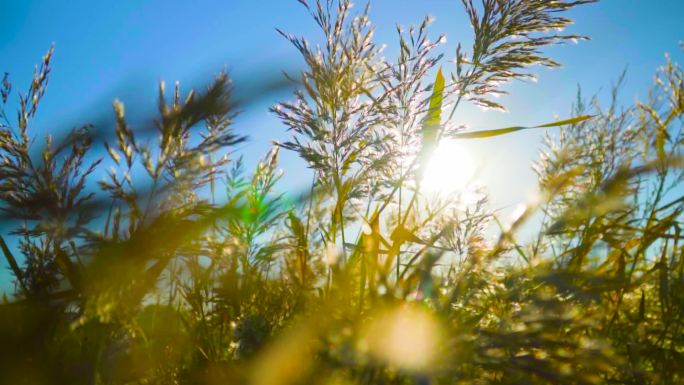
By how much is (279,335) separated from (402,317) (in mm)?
361

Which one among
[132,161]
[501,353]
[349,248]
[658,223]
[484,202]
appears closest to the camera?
[501,353]

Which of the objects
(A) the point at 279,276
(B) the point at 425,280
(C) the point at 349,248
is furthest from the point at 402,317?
(A) the point at 279,276

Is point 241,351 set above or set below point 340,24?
below

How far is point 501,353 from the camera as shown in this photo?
1.11 m

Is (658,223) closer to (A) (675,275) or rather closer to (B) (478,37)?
(A) (675,275)

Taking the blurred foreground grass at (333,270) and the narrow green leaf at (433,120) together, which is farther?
the narrow green leaf at (433,120)

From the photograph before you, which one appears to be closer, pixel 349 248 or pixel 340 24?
pixel 349 248

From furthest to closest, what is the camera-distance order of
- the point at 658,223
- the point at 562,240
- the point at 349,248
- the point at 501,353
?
the point at 562,240 → the point at 658,223 → the point at 349,248 → the point at 501,353

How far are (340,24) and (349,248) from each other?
93cm

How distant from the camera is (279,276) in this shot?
6.15 feet

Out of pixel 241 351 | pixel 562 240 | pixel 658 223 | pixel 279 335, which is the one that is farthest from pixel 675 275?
pixel 241 351

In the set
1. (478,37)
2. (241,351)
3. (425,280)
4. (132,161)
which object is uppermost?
(478,37)

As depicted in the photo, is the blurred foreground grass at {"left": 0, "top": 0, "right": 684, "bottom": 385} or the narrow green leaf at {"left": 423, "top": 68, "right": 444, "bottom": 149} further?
the narrow green leaf at {"left": 423, "top": 68, "right": 444, "bottom": 149}

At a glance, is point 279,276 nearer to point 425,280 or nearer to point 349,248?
point 349,248
